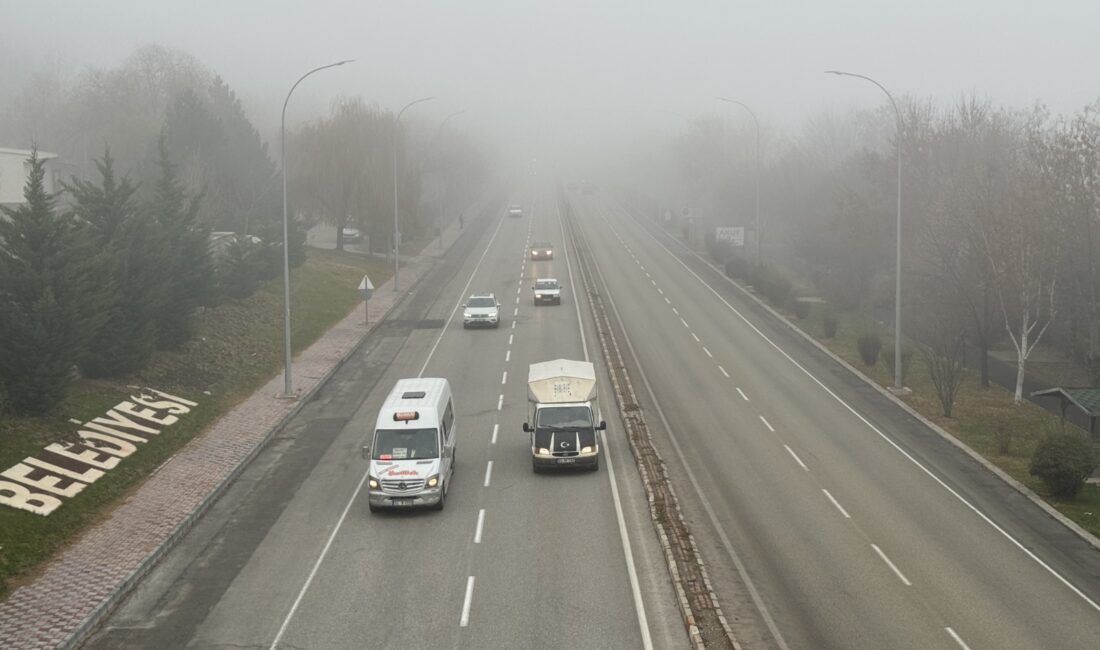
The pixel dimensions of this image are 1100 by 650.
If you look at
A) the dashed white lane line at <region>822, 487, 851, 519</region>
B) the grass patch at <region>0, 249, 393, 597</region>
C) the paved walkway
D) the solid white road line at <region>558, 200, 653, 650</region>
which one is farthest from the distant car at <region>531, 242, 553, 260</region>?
the dashed white lane line at <region>822, 487, 851, 519</region>

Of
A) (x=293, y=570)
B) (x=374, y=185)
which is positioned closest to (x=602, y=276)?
(x=374, y=185)

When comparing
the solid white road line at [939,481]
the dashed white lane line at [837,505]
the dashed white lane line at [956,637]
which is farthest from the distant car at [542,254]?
the dashed white lane line at [956,637]

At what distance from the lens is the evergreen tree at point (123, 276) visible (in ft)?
106

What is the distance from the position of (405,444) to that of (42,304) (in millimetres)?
10661

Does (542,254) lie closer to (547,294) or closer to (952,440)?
(547,294)

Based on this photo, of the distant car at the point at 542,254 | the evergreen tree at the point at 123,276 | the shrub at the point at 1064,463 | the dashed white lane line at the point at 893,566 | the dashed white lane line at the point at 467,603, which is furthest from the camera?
the distant car at the point at 542,254

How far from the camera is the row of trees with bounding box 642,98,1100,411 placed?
41.2m

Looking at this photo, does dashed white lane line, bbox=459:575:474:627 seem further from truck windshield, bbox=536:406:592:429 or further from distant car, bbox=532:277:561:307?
distant car, bbox=532:277:561:307

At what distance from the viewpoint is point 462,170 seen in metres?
138

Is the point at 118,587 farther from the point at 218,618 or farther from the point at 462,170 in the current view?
the point at 462,170

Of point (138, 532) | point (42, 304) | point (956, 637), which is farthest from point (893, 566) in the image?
point (42, 304)

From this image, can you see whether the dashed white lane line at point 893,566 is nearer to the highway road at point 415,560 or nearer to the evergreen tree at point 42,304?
the highway road at point 415,560

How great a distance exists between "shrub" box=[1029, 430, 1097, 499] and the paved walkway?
2065 cm

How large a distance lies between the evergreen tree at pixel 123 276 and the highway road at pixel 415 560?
5.76 metres
